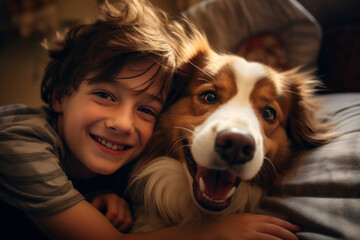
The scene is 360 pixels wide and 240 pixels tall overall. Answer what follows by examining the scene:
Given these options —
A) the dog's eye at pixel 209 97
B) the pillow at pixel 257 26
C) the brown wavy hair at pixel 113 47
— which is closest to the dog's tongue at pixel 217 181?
the dog's eye at pixel 209 97

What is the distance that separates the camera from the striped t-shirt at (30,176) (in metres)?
0.82

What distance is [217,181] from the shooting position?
0.93m

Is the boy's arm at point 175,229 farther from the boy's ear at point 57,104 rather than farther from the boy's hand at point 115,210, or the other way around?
the boy's ear at point 57,104

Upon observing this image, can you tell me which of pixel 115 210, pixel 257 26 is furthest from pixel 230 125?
pixel 257 26

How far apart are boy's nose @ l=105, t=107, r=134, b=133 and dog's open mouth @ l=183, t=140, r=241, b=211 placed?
1.03ft

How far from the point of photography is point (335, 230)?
2.27ft

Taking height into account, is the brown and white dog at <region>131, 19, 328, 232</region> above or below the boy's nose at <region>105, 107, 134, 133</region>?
below

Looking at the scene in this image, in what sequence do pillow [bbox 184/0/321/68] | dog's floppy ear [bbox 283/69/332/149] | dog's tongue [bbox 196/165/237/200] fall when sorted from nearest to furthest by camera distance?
dog's tongue [bbox 196/165/237/200], dog's floppy ear [bbox 283/69/332/149], pillow [bbox 184/0/321/68]

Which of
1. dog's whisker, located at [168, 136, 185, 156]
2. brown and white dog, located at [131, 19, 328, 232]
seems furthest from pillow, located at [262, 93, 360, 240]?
dog's whisker, located at [168, 136, 185, 156]

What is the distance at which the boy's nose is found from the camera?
1003 millimetres

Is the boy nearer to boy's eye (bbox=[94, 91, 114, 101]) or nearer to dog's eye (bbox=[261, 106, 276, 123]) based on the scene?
boy's eye (bbox=[94, 91, 114, 101])

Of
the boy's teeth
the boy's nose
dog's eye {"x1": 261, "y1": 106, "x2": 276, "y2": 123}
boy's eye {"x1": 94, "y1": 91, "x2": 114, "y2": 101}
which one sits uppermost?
boy's eye {"x1": 94, "y1": 91, "x2": 114, "y2": 101}

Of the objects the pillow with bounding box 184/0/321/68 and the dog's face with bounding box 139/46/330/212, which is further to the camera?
the pillow with bounding box 184/0/321/68

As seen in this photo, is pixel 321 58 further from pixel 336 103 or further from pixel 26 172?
pixel 26 172
